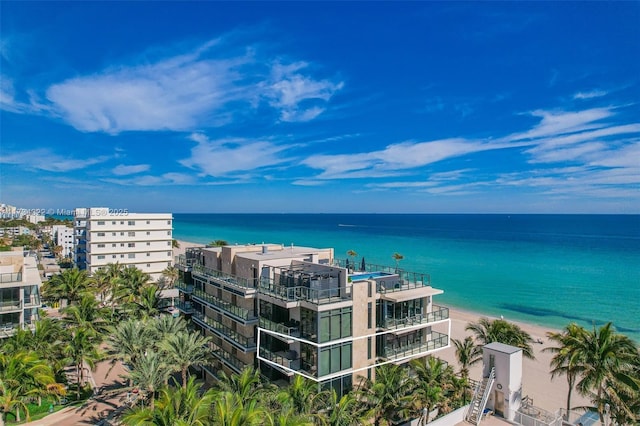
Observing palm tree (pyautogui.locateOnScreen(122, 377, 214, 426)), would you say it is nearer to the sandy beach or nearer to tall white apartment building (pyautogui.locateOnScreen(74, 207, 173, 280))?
the sandy beach

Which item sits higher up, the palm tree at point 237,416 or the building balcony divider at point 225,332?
the palm tree at point 237,416

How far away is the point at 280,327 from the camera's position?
26.7 metres

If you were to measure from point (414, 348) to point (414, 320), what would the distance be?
7.07ft

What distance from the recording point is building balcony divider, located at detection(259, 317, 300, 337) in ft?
86.1

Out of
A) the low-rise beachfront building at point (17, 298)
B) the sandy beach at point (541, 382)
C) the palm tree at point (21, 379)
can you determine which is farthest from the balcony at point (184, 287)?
the sandy beach at point (541, 382)

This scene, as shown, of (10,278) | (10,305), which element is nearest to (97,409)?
(10,305)

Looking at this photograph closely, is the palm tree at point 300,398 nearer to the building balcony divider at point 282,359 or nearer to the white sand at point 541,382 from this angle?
the building balcony divider at point 282,359

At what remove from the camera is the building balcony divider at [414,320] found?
90.0 ft

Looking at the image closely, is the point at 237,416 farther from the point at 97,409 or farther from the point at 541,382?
the point at 541,382

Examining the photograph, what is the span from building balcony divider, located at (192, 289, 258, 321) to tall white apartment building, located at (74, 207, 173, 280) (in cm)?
4473

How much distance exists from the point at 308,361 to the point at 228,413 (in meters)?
9.40

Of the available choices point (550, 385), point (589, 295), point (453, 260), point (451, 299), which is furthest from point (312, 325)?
point (453, 260)

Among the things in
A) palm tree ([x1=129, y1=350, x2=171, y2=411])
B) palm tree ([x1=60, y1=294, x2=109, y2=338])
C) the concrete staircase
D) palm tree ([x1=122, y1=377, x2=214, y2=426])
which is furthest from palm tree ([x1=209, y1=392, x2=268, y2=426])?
palm tree ([x1=60, y1=294, x2=109, y2=338])

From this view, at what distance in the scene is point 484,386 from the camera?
20.2 metres
